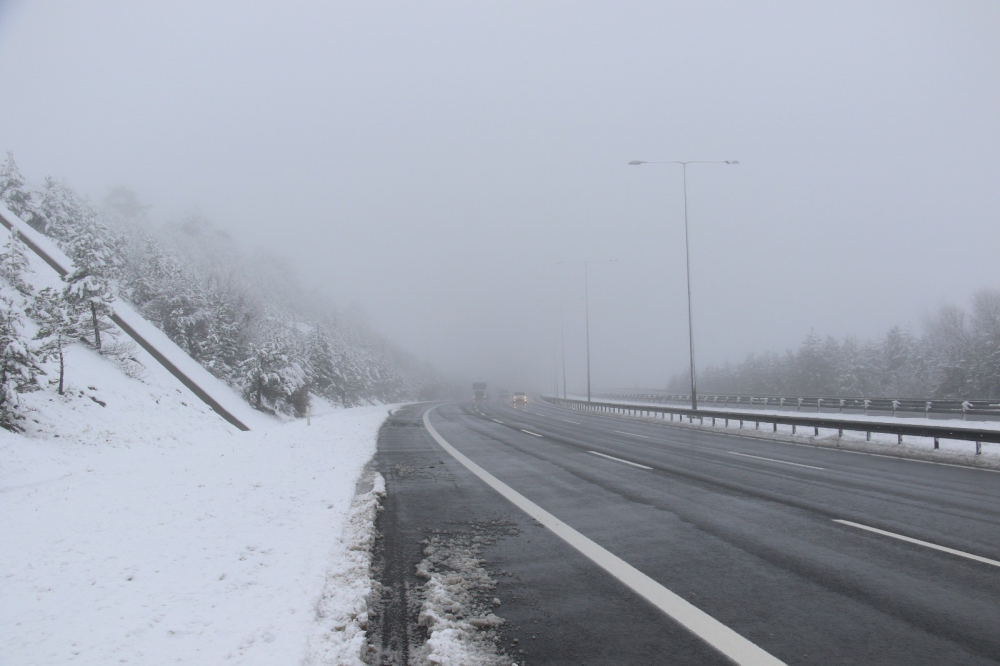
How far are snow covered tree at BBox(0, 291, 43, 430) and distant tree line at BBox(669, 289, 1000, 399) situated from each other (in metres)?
52.0

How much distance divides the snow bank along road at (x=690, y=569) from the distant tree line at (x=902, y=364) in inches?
1527

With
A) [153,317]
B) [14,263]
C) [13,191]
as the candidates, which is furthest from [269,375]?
[13,191]

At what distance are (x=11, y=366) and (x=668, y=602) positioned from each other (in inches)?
809

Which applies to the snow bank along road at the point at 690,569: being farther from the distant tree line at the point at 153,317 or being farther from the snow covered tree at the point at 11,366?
the distant tree line at the point at 153,317

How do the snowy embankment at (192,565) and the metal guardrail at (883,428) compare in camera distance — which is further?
the metal guardrail at (883,428)

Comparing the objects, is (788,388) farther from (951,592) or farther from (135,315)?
(951,592)

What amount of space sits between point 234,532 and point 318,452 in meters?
8.12

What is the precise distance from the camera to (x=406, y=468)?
42.7ft

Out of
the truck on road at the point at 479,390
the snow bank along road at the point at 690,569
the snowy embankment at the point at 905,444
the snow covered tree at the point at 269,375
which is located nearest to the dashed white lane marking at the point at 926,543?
the snow bank along road at the point at 690,569

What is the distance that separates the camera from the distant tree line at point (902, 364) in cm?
4197

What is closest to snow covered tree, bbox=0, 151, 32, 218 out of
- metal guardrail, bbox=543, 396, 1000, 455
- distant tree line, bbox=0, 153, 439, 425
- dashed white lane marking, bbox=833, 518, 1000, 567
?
distant tree line, bbox=0, 153, 439, 425

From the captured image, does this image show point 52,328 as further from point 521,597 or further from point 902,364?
point 902,364

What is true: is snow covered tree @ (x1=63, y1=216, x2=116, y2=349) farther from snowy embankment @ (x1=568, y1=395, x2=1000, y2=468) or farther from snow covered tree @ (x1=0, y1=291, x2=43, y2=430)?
snowy embankment @ (x1=568, y1=395, x2=1000, y2=468)

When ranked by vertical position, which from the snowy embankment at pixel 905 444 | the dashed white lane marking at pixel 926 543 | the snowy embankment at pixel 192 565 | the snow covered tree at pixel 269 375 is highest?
the snow covered tree at pixel 269 375
